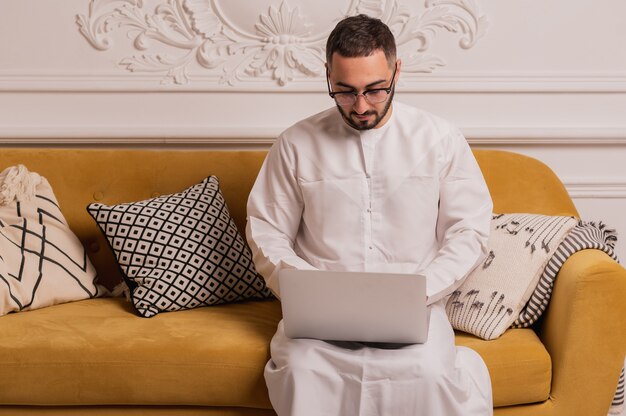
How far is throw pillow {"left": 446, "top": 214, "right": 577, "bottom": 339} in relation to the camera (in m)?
2.30

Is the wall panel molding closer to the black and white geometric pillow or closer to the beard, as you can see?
the black and white geometric pillow

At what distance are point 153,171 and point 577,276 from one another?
142cm

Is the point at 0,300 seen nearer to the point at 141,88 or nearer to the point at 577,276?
the point at 141,88

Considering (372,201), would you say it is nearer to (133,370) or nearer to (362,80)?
(362,80)

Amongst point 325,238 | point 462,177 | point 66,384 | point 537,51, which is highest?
point 537,51

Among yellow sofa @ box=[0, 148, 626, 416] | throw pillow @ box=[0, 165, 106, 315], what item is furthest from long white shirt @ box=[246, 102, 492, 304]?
throw pillow @ box=[0, 165, 106, 315]

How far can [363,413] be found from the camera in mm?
2004

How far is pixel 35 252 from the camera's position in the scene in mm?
2562

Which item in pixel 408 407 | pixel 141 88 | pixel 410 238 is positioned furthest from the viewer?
pixel 141 88

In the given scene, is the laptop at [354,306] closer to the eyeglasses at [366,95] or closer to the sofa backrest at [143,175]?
the eyeglasses at [366,95]

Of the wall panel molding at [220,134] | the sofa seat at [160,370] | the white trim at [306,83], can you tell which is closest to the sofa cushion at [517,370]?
the sofa seat at [160,370]

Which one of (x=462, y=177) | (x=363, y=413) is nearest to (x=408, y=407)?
(x=363, y=413)

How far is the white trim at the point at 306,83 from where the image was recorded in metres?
3.06

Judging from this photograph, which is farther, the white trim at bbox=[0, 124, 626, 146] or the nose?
the white trim at bbox=[0, 124, 626, 146]
